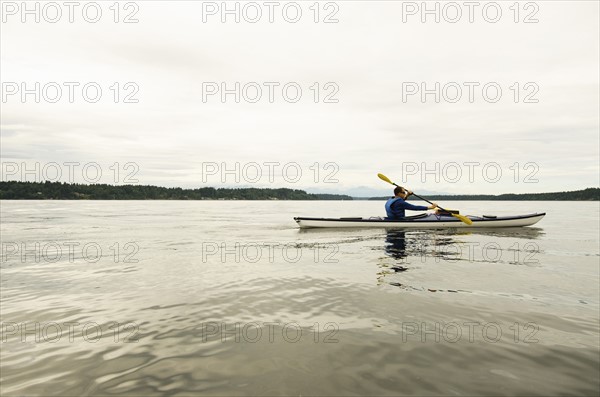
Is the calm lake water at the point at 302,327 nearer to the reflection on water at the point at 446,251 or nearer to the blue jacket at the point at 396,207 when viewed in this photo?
the reflection on water at the point at 446,251

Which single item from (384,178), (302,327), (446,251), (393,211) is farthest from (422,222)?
(302,327)

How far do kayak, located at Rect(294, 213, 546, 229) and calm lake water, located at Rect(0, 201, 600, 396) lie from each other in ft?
31.3

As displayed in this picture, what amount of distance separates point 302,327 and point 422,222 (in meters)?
18.4

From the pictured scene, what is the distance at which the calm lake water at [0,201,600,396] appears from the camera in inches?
173

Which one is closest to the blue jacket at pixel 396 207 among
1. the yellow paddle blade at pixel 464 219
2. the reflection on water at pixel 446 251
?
the reflection on water at pixel 446 251

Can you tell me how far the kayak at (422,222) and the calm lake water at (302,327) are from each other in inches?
376

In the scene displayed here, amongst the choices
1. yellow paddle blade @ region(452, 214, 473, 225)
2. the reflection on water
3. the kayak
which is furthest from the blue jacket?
yellow paddle blade @ region(452, 214, 473, 225)

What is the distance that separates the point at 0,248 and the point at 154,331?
1496 cm

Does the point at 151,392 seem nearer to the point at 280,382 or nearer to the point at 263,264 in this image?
the point at 280,382

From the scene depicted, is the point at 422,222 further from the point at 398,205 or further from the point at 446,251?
the point at 446,251

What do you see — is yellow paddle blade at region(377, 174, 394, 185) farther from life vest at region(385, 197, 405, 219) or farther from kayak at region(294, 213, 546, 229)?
kayak at region(294, 213, 546, 229)

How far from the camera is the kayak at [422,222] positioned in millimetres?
22484

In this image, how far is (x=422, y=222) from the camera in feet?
74.5

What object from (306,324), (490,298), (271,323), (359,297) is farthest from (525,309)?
(271,323)
